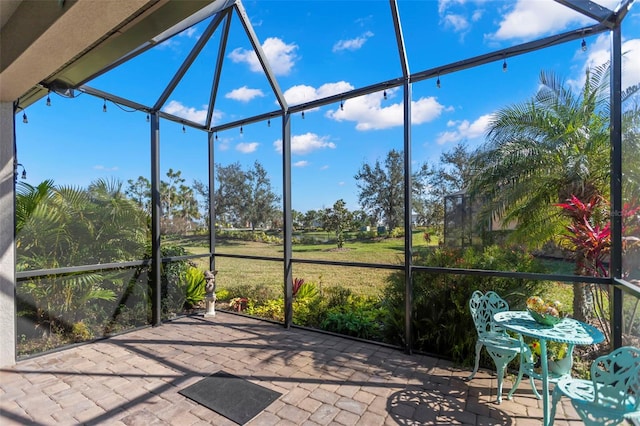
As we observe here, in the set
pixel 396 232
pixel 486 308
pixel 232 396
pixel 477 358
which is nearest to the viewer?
pixel 232 396

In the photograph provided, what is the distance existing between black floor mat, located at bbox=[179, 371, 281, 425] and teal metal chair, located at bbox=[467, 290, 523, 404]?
192 cm

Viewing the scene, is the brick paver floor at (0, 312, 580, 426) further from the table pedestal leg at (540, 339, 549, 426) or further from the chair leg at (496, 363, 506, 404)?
the table pedestal leg at (540, 339, 549, 426)

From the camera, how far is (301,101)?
436 centimetres

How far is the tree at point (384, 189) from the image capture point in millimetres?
5301

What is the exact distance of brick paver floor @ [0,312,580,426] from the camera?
2311 millimetres

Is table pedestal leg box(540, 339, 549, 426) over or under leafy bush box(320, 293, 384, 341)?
over

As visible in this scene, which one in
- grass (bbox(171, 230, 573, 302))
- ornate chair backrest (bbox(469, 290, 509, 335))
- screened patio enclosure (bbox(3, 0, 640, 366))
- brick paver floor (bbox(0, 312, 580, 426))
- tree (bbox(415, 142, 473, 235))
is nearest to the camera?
brick paver floor (bbox(0, 312, 580, 426))

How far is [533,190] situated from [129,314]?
592 centimetres

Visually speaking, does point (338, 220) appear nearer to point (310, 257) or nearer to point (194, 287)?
point (310, 257)

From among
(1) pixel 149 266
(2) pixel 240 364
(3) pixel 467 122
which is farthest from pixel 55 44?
(3) pixel 467 122

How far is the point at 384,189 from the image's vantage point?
5.47 metres

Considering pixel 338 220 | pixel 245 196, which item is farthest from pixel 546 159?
pixel 245 196

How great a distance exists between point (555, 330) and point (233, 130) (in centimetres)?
507

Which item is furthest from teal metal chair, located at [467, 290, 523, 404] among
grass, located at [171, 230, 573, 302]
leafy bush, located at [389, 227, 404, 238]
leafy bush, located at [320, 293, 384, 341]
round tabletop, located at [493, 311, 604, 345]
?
leafy bush, located at [389, 227, 404, 238]
